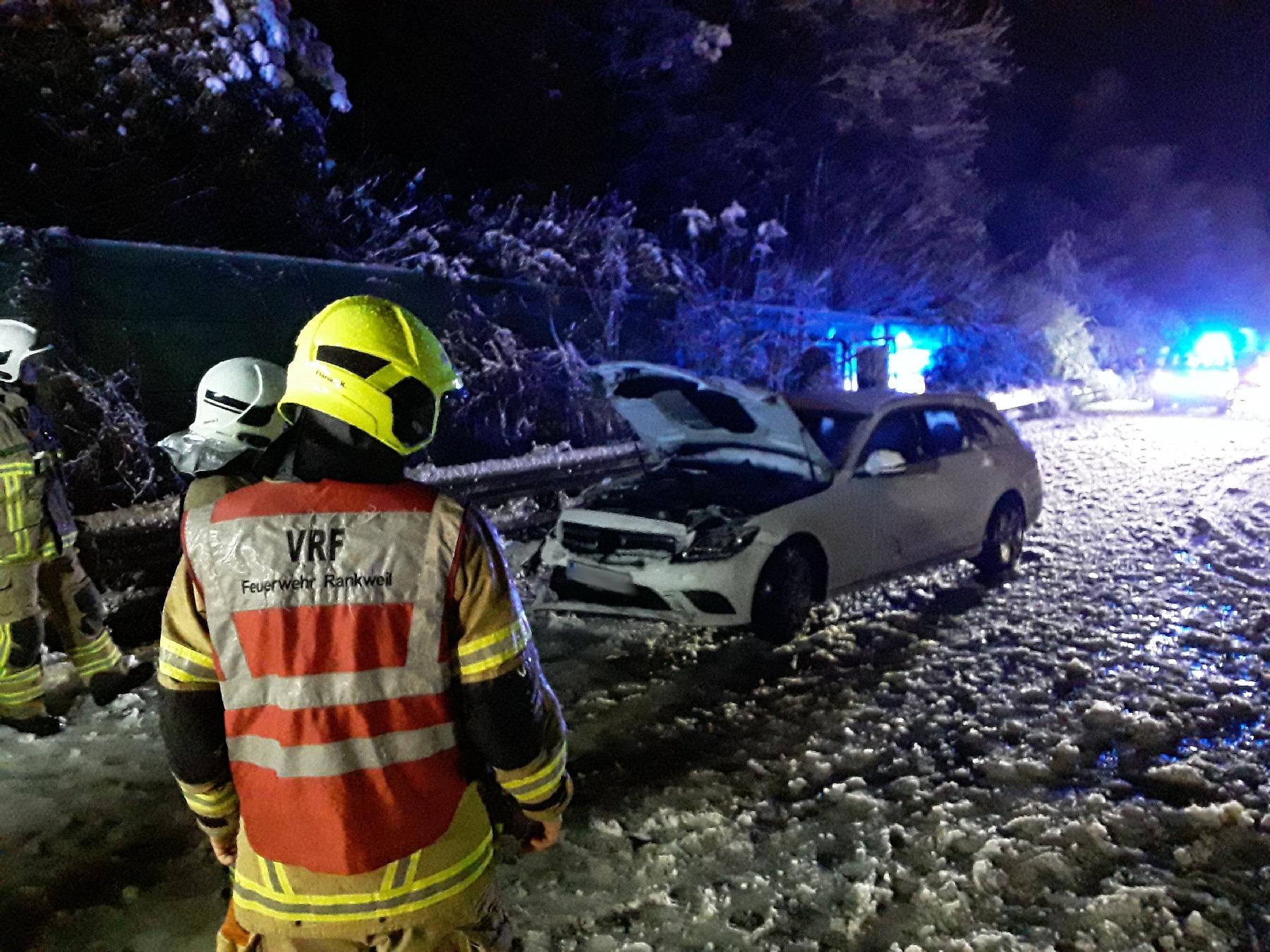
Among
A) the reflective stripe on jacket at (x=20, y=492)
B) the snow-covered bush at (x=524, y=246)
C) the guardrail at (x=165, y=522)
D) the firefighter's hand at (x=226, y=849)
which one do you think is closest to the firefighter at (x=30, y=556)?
the reflective stripe on jacket at (x=20, y=492)

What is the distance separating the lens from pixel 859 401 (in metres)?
6.76

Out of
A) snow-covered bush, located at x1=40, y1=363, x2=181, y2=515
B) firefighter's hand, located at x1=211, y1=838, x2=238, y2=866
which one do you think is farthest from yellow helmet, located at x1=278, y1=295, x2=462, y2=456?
snow-covered bush, located at x1=40, y1=363, x2=181, y2=515

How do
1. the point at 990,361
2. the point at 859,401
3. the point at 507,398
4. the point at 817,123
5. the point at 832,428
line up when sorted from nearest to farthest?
the point at 832,428
the point at 859,401
the point at 507,398
the point at 817,123
the point at 990,361

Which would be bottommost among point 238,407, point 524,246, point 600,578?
point 600,578

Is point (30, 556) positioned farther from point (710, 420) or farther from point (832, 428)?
point (832, 428)

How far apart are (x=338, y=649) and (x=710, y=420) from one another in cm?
511

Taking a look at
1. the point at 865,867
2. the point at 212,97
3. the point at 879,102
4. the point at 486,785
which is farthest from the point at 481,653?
the point at 879,102

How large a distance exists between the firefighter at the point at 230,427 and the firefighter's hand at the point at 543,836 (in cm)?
216

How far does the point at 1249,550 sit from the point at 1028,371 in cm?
2394

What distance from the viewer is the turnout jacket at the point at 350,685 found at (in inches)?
62.9

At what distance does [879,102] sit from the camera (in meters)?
Result: 21.5

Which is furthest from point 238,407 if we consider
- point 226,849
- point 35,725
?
point 226,849

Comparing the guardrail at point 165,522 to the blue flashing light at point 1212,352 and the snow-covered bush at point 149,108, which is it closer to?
the snow-covered bush at point 149,108

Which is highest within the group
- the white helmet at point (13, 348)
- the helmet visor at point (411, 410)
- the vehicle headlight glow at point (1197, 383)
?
the vehicle headlight glow at point (1197, 383)
